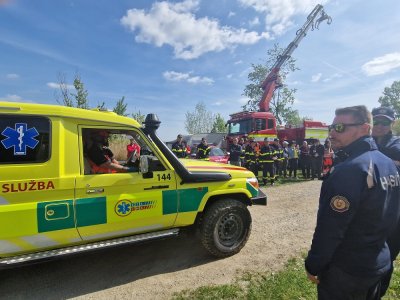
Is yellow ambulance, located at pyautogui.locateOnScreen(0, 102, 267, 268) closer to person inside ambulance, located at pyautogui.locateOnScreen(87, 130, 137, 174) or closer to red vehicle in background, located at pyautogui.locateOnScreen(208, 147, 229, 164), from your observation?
person inside ambulance, located at pyautogui.locateOnScreen(87, 130, 137, 174)

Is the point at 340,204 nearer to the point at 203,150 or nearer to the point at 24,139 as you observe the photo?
the point at 24,139

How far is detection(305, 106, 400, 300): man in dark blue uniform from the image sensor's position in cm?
175

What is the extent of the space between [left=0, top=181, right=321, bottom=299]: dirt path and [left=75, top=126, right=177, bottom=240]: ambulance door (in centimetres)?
65

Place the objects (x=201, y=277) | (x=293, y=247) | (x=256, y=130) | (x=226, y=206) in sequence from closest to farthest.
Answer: (x=201, y=277)
(x=226, y=206)
(x=293, y=247)
(x=256, y=130)

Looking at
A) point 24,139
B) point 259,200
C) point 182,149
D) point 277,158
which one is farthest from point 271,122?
point 24,139

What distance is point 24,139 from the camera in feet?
9.99

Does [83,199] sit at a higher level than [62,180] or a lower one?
lower

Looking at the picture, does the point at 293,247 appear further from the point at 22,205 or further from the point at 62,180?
the point at 22,205

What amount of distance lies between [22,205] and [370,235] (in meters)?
3.17

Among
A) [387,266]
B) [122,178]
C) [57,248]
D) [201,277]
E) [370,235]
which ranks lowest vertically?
[201,277]

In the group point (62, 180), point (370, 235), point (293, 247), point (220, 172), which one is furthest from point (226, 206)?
point (370, 235)

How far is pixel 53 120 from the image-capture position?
126 inches

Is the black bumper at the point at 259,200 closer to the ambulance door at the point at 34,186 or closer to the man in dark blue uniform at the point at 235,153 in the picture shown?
the ambulance door at the point at 34,186

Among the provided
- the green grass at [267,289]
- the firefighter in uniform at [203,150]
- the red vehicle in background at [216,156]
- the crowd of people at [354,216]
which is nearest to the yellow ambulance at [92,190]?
the green grass at [267,289]
